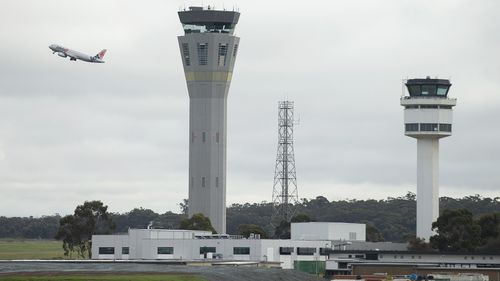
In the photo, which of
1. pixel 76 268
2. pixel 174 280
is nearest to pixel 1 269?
pixel 76 268

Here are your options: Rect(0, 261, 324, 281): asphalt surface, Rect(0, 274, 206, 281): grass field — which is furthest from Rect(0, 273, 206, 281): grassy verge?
Rect(0, 261, 324, 281): asphalt surface

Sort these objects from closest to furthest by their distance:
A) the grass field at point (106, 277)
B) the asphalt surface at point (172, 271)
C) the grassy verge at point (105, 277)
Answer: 1. the grass field at point (106, 277)
2. the grassy verge at point (105, 277)
3. the asphalt surface at point (172, 271)

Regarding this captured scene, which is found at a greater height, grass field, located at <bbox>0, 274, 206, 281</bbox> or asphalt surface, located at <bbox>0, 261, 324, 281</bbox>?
asphalt surface, located at <bbox>0, 261, 324, 281</bbox>

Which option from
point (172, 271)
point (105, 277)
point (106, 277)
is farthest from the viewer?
point (172, 271)

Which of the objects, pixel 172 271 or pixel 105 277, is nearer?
pixel 105 277

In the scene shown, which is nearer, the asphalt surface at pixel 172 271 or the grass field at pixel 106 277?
the grass field at pixel 106 277

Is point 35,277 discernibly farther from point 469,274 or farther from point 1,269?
point 469,274

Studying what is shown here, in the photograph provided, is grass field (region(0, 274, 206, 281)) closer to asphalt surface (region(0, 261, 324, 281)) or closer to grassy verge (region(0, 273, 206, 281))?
grassy verge (region(0, 273, 206, 281))

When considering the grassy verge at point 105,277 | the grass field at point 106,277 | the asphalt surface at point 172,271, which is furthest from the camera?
the asphalt surface at point 172,271

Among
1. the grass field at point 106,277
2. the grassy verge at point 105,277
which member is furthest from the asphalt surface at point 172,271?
the grass field at point 106,277

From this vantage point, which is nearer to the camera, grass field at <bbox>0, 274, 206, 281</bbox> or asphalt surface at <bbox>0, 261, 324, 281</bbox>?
grass field at <bbox>0, 274, 206, 281</bbox>

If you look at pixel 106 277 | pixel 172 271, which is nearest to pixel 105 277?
pixel 106 277

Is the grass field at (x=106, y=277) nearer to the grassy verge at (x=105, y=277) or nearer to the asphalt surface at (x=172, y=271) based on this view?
the grassy verge at (x=105, y=277)

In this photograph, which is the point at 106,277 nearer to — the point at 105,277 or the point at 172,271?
the point at 105,277
